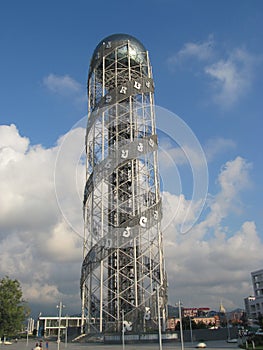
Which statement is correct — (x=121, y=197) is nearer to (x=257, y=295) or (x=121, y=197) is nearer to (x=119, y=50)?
(x=119, y=50)

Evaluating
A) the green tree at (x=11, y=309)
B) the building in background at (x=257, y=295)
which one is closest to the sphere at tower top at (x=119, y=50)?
the green tree at (x=11, y=309)

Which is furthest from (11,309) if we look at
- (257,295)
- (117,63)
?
(257,295)

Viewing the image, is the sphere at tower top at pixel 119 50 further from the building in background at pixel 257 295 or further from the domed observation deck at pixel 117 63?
the building in background at pixel 257 295

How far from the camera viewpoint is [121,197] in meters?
42.0

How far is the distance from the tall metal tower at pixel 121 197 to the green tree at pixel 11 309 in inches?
262

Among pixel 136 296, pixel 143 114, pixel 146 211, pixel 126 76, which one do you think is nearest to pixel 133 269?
pixel 136 296

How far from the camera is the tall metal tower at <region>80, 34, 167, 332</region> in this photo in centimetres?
3781

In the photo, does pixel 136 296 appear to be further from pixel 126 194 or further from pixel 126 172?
pixel 126 172

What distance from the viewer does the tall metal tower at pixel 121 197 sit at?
124 ft

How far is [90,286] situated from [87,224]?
676 centimetres

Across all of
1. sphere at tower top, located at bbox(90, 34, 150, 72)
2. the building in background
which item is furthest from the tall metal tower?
the building in background

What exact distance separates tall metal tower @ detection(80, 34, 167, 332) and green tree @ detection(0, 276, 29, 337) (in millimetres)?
6642

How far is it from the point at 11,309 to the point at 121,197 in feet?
52.7

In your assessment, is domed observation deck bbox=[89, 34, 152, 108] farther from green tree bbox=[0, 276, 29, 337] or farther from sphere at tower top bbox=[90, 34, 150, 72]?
green tree bbox=[0, 276, 29, 337]
